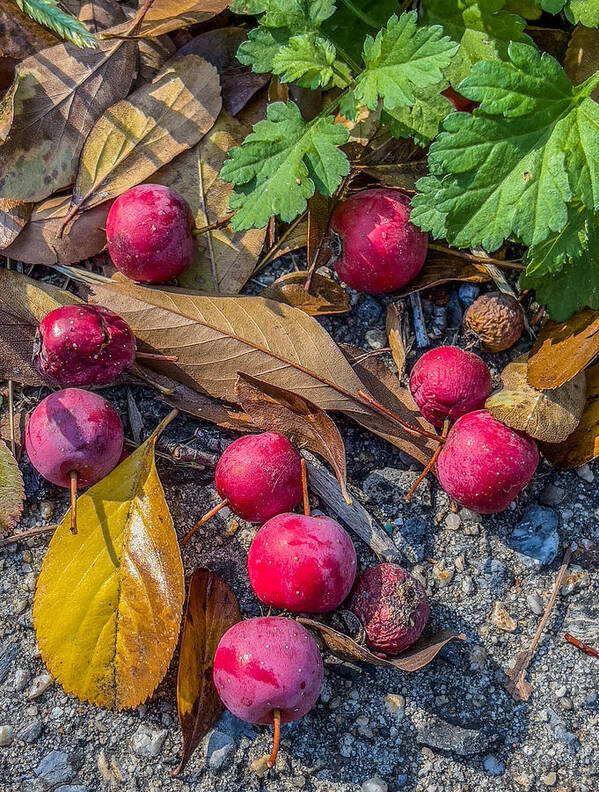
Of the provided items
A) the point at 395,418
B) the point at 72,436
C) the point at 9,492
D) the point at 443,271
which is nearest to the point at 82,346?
the point at 72,436

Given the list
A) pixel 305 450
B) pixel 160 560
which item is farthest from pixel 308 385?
pixel 160 560

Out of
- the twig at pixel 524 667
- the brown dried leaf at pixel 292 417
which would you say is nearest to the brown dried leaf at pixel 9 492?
the brown dried leaf at pixel 292 417

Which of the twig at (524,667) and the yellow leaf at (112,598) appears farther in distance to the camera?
the twig at (524,667)

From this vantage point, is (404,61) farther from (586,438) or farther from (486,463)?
(586,438)

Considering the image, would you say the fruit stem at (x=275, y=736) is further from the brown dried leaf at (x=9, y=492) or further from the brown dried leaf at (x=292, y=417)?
the brown dried leaf at (x=9, y=492)

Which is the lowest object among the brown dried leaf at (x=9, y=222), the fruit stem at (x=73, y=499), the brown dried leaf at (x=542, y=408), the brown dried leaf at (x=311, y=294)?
the brown dried leaf at (x=542, y=408)

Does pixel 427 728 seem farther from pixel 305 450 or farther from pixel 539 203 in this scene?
pixel 539 203
